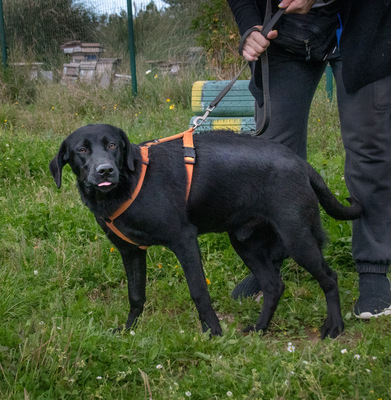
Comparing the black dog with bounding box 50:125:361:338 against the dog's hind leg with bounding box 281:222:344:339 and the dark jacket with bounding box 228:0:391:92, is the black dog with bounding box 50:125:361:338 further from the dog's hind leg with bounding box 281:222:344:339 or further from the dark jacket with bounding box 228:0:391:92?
the dark jacket with bounding box 228:0:391:92

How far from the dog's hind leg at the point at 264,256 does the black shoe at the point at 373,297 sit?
1.37ft

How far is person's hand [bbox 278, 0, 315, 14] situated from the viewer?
8.36ft

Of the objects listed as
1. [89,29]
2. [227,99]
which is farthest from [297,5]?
[89,29]

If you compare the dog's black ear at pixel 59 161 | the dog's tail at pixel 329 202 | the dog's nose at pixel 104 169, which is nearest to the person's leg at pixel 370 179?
the dog's tail at pixel 329 202

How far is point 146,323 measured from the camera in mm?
2707

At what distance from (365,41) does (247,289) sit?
1.52 metres

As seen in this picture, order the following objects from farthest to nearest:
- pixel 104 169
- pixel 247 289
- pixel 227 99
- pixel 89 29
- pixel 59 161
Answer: pixel 89 29, pixel 227 99, pixel 247 289, pixel 59 161, pixel 104 169

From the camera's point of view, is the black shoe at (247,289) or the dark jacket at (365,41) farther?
the black shoe at (247,289)

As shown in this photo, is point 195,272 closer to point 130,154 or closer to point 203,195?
point 203,195

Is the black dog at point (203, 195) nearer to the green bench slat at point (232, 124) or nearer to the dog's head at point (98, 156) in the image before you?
the dog's head at point (98, 156)

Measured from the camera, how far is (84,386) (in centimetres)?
206

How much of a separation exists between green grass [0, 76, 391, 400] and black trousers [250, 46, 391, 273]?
0.38 meters

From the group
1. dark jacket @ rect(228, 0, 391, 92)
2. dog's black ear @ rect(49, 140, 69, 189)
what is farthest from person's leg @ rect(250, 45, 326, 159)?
dog's black ear @ rect(49, 140, 69, 189)

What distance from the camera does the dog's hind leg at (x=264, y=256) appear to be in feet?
9.50
